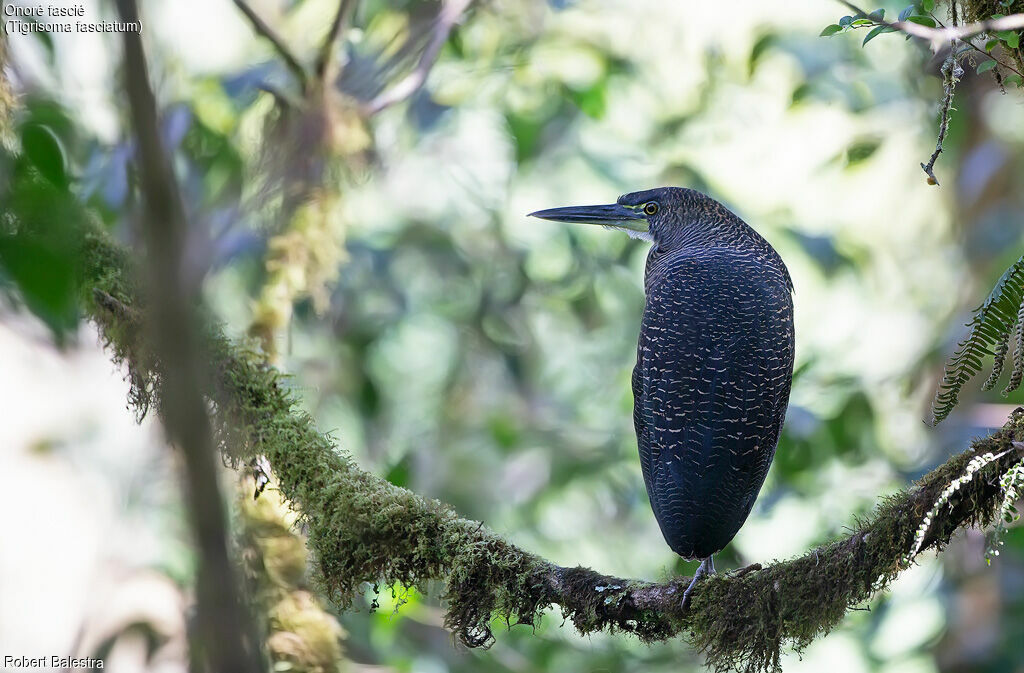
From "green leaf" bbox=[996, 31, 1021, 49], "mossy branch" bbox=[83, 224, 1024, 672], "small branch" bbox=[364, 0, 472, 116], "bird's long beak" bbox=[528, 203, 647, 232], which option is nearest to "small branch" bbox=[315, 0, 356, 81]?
"small branch" bbox=[364, 0, 472, 116]

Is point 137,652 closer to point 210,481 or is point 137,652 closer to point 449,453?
point 449,453

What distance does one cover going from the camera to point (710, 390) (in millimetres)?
3875

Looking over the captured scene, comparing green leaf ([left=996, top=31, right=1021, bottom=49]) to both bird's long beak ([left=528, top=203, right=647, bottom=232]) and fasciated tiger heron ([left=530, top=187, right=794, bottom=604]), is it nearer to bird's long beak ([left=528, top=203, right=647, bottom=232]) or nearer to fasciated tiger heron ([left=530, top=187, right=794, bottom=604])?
fasciated tiger heron ([left=530, top=187, right=794, bottom=604])

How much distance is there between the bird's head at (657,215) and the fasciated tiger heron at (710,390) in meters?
0.62

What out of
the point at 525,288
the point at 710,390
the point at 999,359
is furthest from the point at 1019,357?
the point at 525,288

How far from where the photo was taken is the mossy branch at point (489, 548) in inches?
106

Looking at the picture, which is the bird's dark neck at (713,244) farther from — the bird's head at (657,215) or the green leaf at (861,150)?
the green leaf at (861,150)

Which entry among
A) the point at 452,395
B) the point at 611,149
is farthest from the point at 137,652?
the point at 611,149

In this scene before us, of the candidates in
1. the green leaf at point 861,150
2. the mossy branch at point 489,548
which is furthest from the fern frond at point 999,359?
the green leaf at point 861,150

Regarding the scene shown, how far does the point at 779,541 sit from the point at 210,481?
5333 mm

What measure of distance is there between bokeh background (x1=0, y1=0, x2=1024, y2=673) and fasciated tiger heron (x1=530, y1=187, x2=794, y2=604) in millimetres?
973

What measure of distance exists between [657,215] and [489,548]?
285 centimetres

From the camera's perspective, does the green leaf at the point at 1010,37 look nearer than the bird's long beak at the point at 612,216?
Yes

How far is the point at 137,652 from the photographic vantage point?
4.88 meters
